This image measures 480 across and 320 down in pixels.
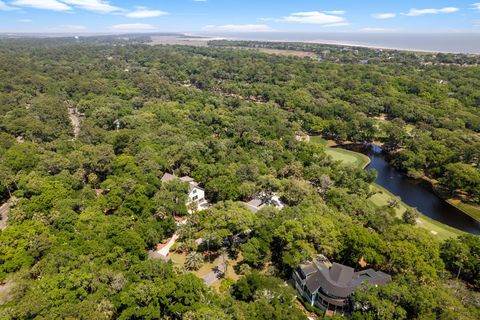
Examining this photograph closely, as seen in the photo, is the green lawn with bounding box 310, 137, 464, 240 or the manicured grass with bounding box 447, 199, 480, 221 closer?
the green lawn with bounding box 310, 137, 464, 240

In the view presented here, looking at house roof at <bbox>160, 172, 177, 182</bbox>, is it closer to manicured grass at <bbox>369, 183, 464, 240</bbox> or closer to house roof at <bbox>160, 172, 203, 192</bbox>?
house roof at <bbox>160, 172, 203, 192</bbox>

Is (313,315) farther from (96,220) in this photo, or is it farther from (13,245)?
(13,245)

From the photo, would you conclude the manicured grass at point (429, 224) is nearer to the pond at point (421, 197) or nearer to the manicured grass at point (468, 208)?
the pond at point (421, 197)

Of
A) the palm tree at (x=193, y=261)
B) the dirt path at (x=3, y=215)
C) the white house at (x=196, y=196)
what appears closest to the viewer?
the palm tree at (x=193, y=261)

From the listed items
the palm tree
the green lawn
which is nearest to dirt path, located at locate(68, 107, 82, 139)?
the palm tree

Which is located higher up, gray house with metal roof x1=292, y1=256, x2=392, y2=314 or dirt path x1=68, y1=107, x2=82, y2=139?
gray house with metal roof x1=292, y1=256, x2=392, y2=314

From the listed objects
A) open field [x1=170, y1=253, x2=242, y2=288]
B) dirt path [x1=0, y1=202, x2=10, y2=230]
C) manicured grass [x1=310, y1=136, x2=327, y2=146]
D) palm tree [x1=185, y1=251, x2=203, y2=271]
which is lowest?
dirt path [x1=0, y1=202, x2=10, y2=230]

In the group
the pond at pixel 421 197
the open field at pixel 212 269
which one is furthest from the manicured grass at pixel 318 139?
the open field at pixel 212 269

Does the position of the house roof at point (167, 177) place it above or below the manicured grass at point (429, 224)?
above
